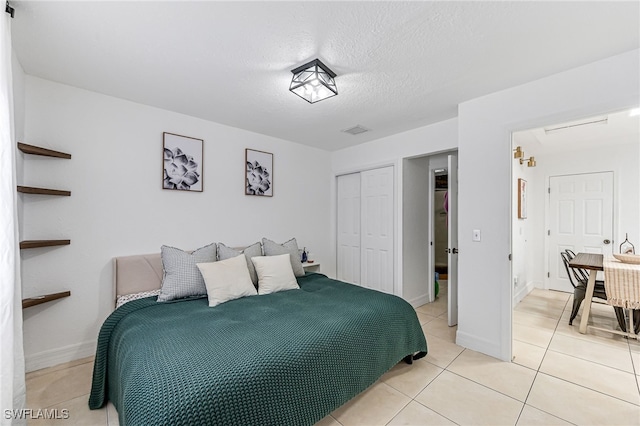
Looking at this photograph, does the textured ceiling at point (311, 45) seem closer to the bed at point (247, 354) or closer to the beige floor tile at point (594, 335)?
the bed at point (247, 354)

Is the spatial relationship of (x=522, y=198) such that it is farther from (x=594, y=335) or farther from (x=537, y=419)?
(x=537, y=419)

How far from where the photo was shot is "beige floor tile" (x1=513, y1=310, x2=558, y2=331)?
3.15m

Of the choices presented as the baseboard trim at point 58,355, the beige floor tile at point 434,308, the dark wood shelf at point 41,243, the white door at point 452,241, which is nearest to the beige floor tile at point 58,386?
the baseboard trim at point 58,355

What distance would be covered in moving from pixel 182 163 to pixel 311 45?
2.00m

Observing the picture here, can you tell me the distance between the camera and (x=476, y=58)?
75.0 inches

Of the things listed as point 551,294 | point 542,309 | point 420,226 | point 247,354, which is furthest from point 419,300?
point 247,354

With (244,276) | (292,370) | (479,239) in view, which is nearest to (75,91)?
(244,276)

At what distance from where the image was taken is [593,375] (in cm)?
215

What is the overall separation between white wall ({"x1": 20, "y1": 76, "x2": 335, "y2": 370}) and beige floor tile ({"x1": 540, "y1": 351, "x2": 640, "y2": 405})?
3.41 metres

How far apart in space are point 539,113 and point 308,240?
3.09 meters

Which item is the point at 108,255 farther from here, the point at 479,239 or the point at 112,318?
the point at 479,239

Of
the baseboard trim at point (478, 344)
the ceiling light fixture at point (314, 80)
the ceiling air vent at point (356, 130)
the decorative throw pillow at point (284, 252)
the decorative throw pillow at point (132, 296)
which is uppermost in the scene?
the ceiling air vent at point (356, 130)

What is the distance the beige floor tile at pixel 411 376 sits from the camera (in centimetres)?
202

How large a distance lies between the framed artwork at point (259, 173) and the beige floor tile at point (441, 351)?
8.66ft
